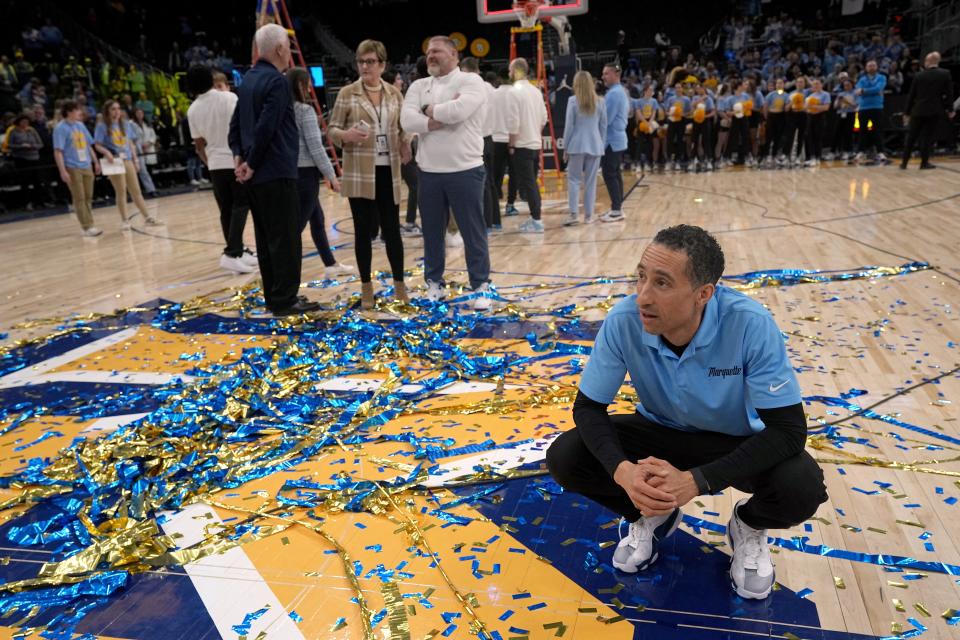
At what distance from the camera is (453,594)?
200 centimetres

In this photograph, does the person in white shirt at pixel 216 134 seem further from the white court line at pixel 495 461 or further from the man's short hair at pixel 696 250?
the man's short hair at pixel 696 250

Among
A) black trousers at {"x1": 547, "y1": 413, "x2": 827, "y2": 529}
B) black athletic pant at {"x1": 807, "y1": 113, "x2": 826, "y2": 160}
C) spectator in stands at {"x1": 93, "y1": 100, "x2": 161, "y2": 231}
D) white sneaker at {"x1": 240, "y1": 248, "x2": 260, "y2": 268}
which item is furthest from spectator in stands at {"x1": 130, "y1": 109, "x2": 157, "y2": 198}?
black trousers at {"x1": 547, "y1": 413, "x2": 827, "y2": 529}

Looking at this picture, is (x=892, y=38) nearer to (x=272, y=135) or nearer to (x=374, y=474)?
(x=272, y=135)

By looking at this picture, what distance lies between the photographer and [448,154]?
14.8 ft

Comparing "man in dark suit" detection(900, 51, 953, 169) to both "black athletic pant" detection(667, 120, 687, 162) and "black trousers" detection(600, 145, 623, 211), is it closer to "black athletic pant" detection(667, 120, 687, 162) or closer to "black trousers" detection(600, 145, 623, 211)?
"black athletic pant" detection(667, 120, 687, 162)

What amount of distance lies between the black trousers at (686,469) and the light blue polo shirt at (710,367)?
52 millimetres

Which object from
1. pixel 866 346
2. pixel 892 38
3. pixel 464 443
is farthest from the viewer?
pixel 892 38

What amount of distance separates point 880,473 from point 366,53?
3.54 m

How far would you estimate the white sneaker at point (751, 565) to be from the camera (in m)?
1.90

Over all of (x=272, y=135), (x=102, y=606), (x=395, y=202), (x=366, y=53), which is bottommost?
(x=102, y=606)

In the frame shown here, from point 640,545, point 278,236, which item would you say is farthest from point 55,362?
point 640,545

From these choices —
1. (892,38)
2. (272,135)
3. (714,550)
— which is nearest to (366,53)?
(272,135)

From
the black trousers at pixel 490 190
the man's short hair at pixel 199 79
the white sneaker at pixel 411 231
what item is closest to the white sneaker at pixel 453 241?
the black trousers at pixel 490 190

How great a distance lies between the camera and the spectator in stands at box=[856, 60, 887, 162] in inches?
460
